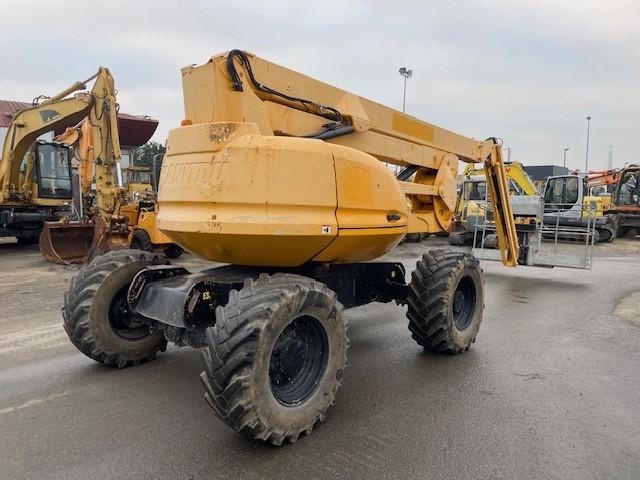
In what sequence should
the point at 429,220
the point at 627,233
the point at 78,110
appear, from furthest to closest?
the point at 627,233
the point at 78,110
the point at 429,220

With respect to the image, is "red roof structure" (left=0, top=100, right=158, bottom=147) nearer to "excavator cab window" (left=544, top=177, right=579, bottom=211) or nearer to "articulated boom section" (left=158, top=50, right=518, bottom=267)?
"excavator cab window" (left=544, top=177, right=579, bottom=211)

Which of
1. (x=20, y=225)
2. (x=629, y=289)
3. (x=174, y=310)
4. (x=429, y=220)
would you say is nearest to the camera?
(x=174, y=310)

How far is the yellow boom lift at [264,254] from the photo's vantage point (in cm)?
304

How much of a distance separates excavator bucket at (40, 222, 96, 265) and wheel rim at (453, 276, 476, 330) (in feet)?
29.0

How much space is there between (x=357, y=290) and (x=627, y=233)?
69.8 ft

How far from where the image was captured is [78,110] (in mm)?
11414

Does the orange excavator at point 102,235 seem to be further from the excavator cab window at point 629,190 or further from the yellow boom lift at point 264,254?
the excavator cab window at point 629,190

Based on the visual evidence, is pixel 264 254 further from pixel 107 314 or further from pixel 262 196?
pixel 107 314

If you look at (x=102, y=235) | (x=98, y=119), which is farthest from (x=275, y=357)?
(x=98, y=119)

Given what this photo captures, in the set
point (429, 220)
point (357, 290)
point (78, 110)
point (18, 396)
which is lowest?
point (18, 396)

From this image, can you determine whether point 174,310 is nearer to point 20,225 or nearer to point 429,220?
point 429,220

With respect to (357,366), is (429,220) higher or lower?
higher

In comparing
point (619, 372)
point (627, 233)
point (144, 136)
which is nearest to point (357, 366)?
point (619, 372)

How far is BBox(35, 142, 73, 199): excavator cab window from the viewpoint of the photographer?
552 inches
